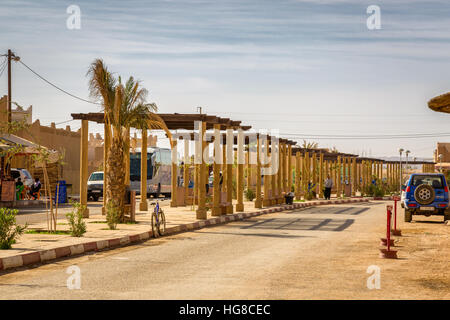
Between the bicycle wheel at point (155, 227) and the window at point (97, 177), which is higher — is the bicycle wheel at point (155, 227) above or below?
below

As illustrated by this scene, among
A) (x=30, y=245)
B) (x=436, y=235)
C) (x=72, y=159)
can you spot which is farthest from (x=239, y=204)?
(x=72, y=159)

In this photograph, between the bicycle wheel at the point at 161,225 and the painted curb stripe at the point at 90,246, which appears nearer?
the painted curb stripe at the point at 90,246

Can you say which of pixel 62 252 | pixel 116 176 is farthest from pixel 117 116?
pixel 62 252

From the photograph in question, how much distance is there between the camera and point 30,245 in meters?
13.7

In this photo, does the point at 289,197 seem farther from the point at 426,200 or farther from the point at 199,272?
the point at 199,272

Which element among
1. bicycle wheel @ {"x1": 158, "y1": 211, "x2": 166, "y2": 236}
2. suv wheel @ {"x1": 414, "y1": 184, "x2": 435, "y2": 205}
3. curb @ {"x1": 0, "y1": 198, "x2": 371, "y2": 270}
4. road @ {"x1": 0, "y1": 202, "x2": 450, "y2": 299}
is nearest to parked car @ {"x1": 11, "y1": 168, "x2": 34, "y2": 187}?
curb @ {"x1": 0, "y1": 198, "x2": 371, "y2": 270}

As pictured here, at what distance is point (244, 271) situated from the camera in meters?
10.4

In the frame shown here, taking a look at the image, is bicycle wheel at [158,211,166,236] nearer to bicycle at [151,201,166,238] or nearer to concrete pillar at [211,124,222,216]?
bicycle at [151,201,166,238]

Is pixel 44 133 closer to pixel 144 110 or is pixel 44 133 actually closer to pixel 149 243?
pixel 144 110

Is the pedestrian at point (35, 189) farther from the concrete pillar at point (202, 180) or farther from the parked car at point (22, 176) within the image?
the concrete pillar at point (202, 180)

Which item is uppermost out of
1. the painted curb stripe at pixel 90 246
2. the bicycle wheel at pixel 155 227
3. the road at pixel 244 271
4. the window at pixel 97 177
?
the window at pixel 97 177

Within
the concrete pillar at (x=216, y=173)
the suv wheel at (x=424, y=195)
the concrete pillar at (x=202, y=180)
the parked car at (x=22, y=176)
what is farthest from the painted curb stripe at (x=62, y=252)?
the parked car at (x=22, y=176)

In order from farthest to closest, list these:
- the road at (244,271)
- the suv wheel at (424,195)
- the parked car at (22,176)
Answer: the parked car at (22,176) → the suv wheel at (424,195) → the road at (244,271)

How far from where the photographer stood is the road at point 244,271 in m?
8.39
